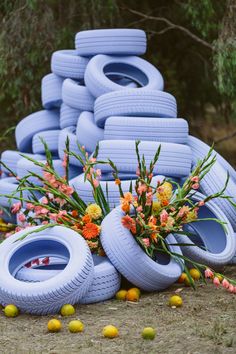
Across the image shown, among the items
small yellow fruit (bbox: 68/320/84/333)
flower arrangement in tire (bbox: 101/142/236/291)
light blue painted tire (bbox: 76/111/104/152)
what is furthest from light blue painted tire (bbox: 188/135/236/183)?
small yellow fruit (bbox: 68/320/84/333)

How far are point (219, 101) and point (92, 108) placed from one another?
161 inches

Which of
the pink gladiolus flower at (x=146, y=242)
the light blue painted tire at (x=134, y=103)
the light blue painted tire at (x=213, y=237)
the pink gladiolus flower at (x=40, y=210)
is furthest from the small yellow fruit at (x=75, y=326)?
the light blue painted tire at (x=134, y=103)

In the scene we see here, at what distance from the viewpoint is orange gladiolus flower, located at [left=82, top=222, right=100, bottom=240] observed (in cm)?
597

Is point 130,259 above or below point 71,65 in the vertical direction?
below

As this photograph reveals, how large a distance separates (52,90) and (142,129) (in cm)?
209

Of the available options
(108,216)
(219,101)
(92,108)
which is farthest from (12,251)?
(219,101)

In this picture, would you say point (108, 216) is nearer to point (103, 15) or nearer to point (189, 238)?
point (189, 238)

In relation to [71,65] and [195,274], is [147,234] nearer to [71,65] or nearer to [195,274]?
[195,274]

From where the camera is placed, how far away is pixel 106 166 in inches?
274

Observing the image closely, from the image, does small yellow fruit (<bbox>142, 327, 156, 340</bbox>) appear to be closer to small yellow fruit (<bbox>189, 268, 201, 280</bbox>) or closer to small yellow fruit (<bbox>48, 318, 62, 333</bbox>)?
small yellow fruit (<bbox>48, 318, 62, 333</bbox>)

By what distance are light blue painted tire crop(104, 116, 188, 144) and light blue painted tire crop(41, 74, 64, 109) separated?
1784 millimetres

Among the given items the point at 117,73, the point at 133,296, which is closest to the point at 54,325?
the point at 133,296

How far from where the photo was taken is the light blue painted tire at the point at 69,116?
8.42 meters

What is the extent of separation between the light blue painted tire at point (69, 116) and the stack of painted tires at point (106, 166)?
0.01 m
